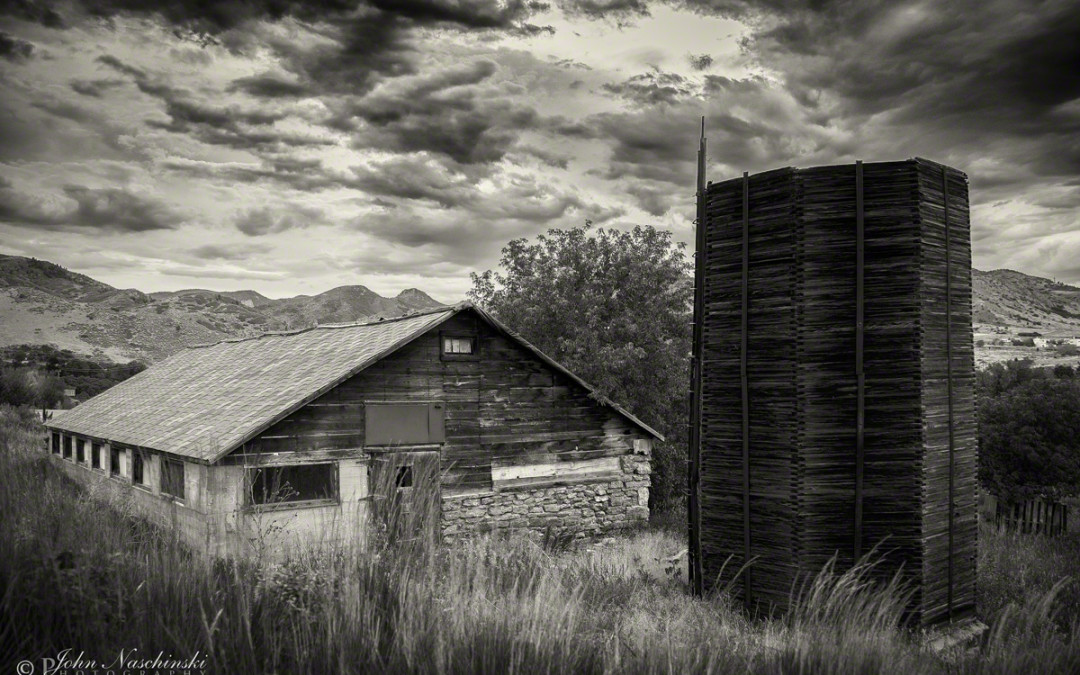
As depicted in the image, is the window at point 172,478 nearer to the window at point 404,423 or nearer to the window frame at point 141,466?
the window frame at point 141,466

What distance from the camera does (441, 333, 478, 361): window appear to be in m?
16.6

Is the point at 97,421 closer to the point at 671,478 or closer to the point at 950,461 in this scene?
the point at 671,478

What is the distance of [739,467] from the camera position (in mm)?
9078

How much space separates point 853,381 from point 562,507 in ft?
35.4

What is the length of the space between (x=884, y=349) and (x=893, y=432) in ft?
3.20

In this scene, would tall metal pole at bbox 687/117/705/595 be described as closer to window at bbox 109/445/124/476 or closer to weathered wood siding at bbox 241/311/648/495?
weathered wood siding at bbox 241/311/648/495

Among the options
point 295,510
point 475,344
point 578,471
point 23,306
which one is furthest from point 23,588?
point 23,306

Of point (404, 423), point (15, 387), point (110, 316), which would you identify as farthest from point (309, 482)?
point (110, 316)

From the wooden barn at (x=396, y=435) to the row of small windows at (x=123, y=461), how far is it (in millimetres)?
Answer: 58

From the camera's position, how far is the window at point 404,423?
50.2 ft

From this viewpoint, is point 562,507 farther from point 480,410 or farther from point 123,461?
point 123,461

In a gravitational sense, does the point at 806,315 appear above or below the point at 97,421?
above

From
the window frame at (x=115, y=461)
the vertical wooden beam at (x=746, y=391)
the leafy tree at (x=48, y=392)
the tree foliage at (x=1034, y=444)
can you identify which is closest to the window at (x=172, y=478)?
the window frame at (x=115, y=461)

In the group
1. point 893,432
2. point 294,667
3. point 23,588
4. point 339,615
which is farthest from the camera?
point 893,432
